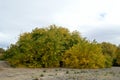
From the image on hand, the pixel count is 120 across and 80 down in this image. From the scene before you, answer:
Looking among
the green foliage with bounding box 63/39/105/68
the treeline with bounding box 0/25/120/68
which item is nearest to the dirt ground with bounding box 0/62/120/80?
the treeline with bounding box 0/25/120/68

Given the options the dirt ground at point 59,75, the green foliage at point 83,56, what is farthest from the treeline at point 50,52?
the dirt ground at point 59,75

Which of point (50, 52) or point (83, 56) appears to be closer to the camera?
point (50, 52)

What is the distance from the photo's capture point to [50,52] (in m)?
37.6

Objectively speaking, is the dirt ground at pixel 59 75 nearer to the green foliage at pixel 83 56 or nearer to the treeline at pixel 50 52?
the treeline at pixel 50 52

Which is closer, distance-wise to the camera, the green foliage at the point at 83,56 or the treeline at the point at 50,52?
the treeline at the point at 50,52

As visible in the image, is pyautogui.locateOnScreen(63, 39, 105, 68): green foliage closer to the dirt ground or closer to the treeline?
the treeline

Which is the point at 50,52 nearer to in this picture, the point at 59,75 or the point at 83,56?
the point at 83,56

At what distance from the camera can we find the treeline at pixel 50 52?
37.4 m

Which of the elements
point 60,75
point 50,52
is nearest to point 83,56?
point 50,52

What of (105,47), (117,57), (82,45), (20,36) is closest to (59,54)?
(82,45)

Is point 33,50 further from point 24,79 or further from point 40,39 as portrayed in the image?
point 24,79

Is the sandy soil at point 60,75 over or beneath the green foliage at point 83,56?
beneath

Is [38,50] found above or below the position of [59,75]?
above

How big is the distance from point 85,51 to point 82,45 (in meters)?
1.01
